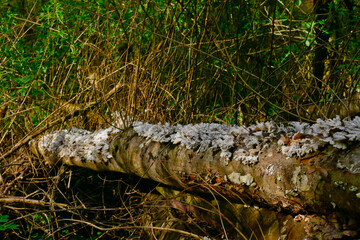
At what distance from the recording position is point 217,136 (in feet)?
4.97

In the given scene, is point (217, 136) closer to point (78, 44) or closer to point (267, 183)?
point (267, 183)

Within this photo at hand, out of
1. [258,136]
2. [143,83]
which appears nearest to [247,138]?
[258,136]

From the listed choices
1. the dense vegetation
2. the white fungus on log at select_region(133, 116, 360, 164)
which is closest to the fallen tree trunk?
the white fungus on log at select_region(133, 116, 360, 164)

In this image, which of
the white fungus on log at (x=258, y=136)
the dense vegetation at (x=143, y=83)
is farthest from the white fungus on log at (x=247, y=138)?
the dense vegetation at (x=143, y=83)

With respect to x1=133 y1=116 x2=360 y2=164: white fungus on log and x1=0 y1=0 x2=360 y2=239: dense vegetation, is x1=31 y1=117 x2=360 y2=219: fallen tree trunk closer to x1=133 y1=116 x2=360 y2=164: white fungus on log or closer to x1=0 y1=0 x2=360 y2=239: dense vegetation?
x1=133 y1=116 x2=360 y2=164: white fungus on log

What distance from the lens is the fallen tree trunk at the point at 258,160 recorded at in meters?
1.04

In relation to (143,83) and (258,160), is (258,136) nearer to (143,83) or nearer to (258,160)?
(258,160)

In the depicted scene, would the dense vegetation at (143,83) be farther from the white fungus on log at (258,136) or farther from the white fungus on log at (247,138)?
the white fungus on log at (258,136)

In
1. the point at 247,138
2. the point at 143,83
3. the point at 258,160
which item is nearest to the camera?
the point at 258,160

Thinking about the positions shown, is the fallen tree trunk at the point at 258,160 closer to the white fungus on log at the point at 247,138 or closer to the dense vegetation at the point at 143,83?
the white fungus on log at the point at 247,138

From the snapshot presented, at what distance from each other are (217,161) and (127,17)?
185cm

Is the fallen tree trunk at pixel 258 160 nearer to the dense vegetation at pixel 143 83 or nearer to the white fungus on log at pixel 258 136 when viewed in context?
the white fungus on log at pixel 258 136

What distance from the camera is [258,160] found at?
4.24ft

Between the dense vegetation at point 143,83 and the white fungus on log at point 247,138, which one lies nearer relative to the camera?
the white fungus on log at point 247,138
